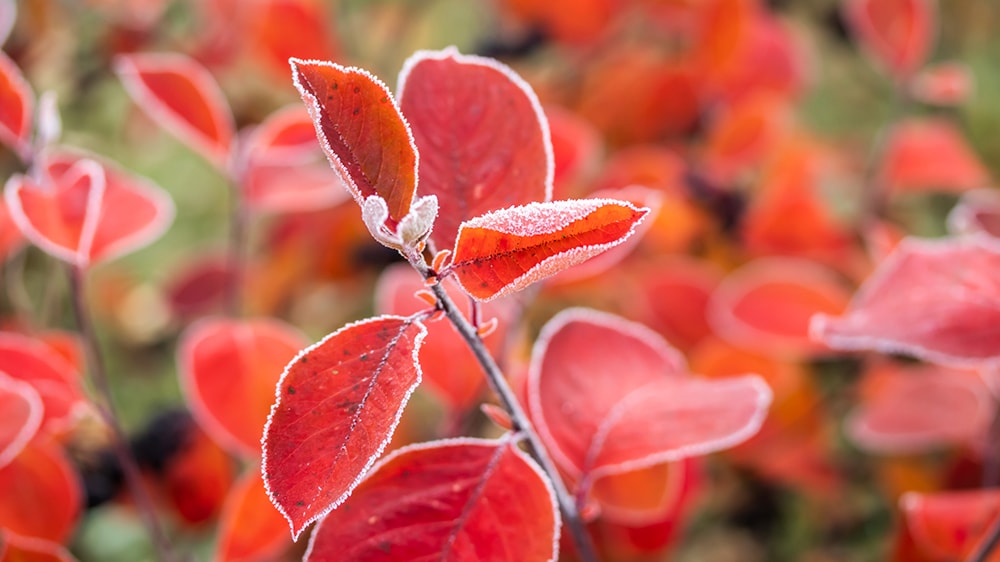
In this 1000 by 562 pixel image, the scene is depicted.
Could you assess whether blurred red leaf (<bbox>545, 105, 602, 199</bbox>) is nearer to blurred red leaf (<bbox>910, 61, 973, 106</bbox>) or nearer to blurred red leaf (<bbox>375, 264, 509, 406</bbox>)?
blurred red leaf (<bbox>375, 264, 509, 406</bbox>)

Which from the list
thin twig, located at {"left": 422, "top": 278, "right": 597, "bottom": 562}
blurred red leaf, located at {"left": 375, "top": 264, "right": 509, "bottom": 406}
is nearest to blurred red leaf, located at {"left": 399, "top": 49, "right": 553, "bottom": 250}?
thin twig, located at {"left": 422, "top": 278, "right": 597, "bottom": 562}

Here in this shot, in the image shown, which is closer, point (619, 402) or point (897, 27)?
point (619, 402)

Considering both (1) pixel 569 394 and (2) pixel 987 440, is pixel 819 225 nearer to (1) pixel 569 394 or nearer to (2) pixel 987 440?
(2) pixel 987 440

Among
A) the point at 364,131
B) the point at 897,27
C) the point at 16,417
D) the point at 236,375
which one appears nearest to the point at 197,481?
the point at 236,375

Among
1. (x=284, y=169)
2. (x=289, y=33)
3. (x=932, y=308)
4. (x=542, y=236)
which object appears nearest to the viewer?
(x=542, y=236)

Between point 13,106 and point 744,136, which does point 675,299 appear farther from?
point 13,106

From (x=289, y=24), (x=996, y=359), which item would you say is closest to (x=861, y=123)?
(x=289, y=24)

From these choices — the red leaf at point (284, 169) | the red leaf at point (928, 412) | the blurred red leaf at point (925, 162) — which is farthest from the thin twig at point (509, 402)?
the blurred red leaf at point (925, 162)
